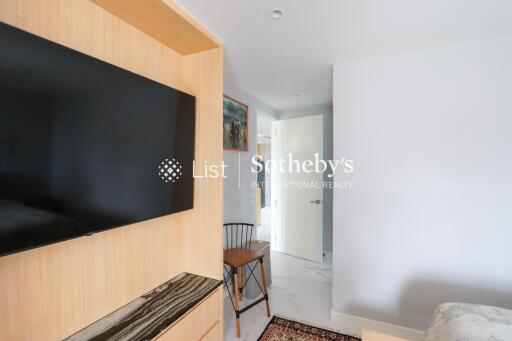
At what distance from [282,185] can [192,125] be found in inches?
97.9

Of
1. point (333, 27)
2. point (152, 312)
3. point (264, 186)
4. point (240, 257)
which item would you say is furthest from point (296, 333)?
point (264, 186)

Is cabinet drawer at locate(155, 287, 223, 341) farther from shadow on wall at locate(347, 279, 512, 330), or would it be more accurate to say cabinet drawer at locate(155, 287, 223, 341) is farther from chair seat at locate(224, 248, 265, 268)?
shadow on wall at locate(347, 279, 512, 330)

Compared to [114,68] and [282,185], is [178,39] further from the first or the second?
[282,185]

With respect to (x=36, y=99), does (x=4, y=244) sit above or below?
below

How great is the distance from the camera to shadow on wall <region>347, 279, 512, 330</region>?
69.8 inches

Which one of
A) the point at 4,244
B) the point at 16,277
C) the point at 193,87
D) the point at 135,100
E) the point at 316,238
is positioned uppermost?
the point at 193,87

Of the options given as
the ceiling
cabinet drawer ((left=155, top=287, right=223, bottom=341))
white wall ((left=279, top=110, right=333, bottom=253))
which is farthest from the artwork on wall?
cabinet drawer ((left=155, top=287, right=223, bottom=341))

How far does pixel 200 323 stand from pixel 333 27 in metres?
2.12

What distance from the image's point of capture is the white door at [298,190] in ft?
12.1

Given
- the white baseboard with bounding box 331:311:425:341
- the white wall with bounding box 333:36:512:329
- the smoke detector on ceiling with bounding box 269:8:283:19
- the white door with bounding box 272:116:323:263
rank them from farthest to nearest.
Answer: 1. the white door with bounding box 272:116:323:263
2. the white baseboard with bounding box 331:311:425:341
3. the white wall with bounding box 333:36:512:329
4. the smoke detector on ceiling with bounding box 269:8:283:19

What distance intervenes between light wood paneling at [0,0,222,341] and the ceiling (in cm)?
31

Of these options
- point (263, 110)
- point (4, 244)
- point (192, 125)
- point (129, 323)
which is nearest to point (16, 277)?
point (4, 244)

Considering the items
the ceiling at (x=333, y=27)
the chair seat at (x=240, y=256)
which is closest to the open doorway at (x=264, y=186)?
the chair seat at (x=240, y=256)

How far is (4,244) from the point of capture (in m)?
0.88
